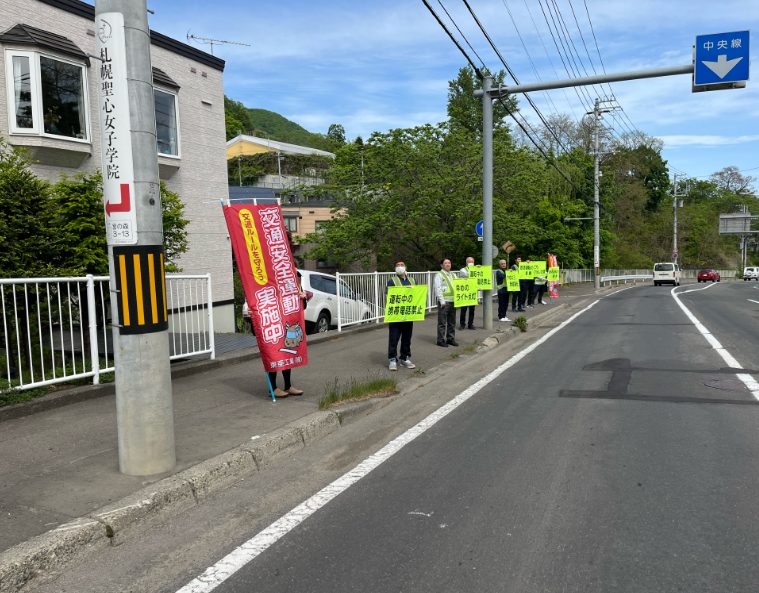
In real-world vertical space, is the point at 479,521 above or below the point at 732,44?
below

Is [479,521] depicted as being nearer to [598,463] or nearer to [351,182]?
[598,463]

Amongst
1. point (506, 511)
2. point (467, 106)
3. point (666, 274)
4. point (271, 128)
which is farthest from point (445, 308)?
point (271, 128)

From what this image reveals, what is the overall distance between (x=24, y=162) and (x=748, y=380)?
33.9ft

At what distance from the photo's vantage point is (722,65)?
10.7 meters

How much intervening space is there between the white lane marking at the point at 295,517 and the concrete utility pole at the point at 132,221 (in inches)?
47.1

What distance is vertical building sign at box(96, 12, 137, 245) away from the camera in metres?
4.20

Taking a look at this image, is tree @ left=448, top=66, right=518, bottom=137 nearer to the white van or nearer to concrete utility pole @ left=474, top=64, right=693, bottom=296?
the white van

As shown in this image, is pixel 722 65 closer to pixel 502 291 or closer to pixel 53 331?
pixel 502 291

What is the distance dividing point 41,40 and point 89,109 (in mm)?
1403

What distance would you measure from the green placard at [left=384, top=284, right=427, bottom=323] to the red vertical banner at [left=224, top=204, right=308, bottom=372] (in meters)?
2.43

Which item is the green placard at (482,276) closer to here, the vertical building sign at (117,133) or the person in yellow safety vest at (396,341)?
the person in yellow safety vest at (396,341)

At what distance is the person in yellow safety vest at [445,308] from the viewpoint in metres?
11.6

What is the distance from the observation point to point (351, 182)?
91.7 ft

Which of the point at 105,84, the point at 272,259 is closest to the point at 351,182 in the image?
the point at 272,259
